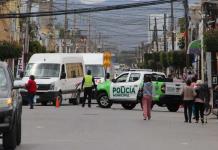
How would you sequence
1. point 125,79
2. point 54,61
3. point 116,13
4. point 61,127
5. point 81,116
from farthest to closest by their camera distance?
point 116,13
point 54,61
point 125,79
point 81,116
point 61,127

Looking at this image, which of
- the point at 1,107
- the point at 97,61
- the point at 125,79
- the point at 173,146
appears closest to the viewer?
the point at 1,107

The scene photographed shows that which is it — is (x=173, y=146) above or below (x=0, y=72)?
below

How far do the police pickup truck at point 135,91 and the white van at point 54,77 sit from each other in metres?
2.42

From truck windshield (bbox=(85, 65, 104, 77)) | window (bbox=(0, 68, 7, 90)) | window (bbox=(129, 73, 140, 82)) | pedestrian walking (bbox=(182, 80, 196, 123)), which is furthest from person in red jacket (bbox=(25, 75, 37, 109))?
window (bbox=(0, 68, 7, 90))

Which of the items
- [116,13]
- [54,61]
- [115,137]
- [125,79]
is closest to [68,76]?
[54,61]

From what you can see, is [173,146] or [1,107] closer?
[1,107]

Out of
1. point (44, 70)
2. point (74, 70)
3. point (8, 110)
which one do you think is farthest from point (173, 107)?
point (8, 110)

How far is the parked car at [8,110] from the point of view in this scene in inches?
527

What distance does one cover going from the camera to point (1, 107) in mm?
13367

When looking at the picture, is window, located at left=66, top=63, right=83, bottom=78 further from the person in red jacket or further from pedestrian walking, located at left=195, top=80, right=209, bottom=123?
pedestrian walking, located at left=195, top=80, right=209, bottom=123

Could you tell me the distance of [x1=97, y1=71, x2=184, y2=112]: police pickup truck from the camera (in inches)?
1272

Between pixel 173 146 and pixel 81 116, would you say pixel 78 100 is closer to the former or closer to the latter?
pixel 81 116

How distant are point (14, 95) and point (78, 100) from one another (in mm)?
23594

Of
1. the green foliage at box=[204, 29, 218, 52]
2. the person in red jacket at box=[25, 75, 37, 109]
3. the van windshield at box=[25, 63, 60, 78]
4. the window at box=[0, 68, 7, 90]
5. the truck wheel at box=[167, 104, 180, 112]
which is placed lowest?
the truck wheel at box=[167, 104, 180, 112]
